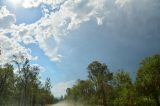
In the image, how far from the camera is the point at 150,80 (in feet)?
216

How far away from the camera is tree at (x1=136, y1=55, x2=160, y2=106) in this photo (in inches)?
2596

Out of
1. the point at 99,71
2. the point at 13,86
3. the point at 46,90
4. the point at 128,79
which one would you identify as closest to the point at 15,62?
the point at 13,86

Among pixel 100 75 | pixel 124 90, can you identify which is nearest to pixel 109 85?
pixel 100 75

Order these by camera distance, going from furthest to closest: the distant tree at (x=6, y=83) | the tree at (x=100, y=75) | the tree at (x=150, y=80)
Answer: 1. the tree at (x=100, y=75)
2. the distant tree at (x=6, y=83)
3. the tree at (x=150, y=80)

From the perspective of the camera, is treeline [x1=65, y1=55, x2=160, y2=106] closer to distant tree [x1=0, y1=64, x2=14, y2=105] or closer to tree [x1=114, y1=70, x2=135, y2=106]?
tree [x1=114, y1=70, x2=135, y2=106]

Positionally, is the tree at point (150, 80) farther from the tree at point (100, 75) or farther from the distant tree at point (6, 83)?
the distant tree at point (6, 83)

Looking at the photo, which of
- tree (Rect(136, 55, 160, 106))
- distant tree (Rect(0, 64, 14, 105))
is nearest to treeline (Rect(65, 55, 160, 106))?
tree (Rect(136, 55, 160, 106))

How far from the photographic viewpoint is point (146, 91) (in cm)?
6900

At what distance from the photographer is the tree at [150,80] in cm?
6594

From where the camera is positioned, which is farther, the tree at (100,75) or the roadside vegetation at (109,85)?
the tree at (100,75)

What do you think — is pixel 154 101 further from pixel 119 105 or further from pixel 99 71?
pixel 99 71

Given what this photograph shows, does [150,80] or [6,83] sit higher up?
[6,83]

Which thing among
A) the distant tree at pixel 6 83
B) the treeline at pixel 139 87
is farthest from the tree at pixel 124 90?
the distant tree at pixel 6 83

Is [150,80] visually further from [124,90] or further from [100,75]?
[100,75]
